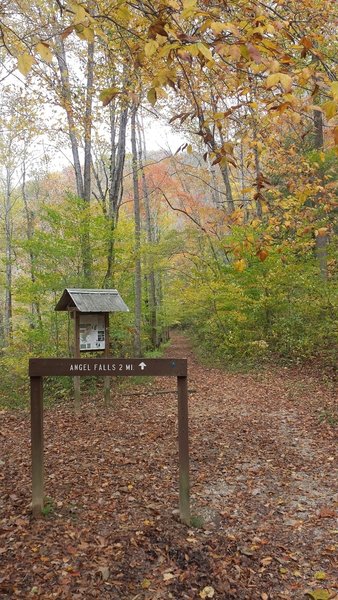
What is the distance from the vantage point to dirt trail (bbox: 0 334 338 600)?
3.04 metres

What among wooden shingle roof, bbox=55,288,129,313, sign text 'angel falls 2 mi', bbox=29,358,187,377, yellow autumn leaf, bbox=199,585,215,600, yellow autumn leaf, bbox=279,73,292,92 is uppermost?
yellow autumn leaf, bbox=279,73,292,92

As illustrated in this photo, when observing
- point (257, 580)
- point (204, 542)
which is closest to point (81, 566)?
point (204, 542)

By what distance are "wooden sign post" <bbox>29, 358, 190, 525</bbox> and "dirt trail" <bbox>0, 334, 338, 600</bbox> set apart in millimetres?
→ 283

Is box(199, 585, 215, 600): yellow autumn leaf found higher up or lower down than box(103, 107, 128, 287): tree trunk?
lower down

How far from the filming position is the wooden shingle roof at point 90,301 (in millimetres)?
7648

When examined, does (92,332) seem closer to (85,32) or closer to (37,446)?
(37,446)

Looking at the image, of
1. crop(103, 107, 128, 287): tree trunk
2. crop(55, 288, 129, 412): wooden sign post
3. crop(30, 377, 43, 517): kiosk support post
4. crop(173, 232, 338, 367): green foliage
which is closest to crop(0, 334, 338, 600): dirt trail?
crop(30, 377, 43, 517): kiosk support post

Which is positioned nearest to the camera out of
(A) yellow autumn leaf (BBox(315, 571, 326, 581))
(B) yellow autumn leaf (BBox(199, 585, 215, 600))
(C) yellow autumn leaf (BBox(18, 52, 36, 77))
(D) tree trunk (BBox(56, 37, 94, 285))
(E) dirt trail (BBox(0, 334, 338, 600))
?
(C) yellow autumn leaf (BBox(18, 52, 36, 77))

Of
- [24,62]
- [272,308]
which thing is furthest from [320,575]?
[272,308]

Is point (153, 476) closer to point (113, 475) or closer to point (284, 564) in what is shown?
point (113, 475)

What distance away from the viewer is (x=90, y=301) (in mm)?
7832

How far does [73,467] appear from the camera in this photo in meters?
5.07

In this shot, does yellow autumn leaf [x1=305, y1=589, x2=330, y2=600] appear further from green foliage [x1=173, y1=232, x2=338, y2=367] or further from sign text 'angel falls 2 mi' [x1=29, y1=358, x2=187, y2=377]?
green foliage [x1=173, y1=232, x2=338, y2=367]

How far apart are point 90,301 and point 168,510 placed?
4.51 metres
